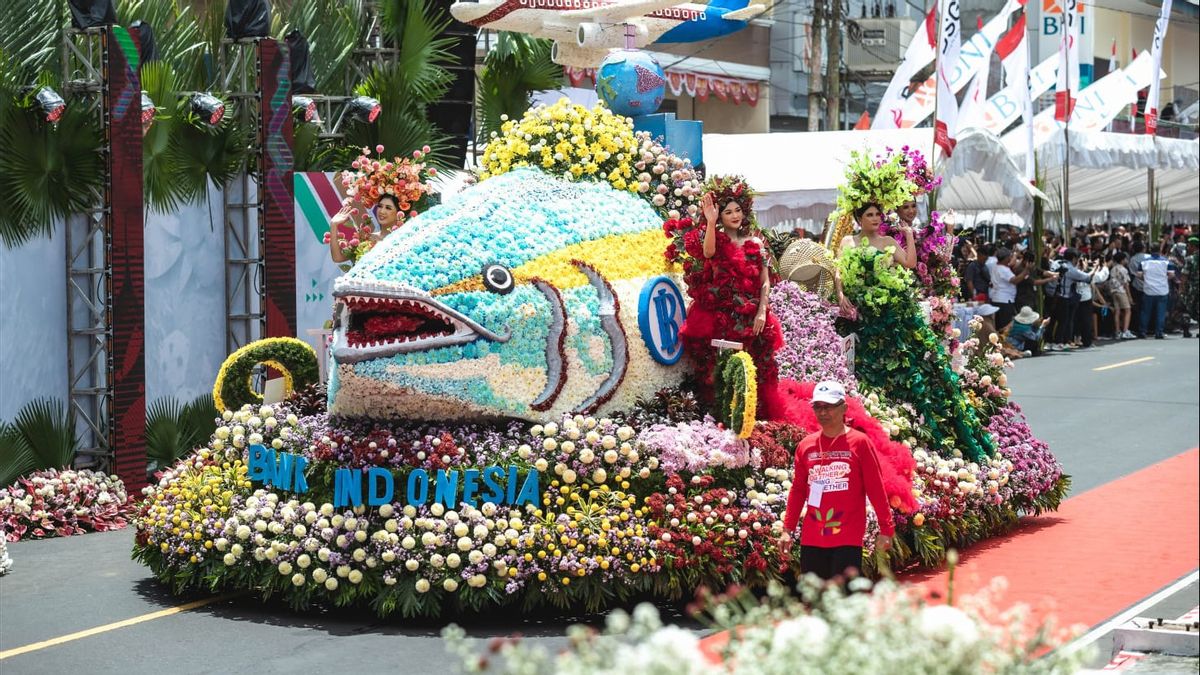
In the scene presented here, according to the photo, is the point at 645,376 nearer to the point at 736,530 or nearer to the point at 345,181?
the point at 736,530

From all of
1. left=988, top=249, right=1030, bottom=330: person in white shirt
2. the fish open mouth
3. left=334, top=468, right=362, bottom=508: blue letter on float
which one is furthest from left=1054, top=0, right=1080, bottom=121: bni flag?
left=334, top=468, right=362, bottom=508: blue letter on float

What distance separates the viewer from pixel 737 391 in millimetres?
9336

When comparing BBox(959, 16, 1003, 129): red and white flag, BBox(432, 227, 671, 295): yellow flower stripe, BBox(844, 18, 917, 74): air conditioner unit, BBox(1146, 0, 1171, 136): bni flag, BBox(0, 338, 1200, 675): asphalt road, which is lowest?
BBox(0, 338, 1200, 675): asphalt road

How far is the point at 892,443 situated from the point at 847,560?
2086 millimetres

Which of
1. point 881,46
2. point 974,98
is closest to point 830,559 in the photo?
point 974,98

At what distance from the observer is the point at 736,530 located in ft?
30.2

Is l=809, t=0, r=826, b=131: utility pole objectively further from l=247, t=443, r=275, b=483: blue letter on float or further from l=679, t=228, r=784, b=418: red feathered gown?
l=247, t=443, r=275, b=483: blue letter on float

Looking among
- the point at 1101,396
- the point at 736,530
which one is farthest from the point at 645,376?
the point at 1101,396

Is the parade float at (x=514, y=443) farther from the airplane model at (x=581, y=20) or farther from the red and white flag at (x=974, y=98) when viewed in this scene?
the red and white flag at (x=974, y=98)

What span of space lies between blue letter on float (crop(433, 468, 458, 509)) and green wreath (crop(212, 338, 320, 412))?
2.26 metres

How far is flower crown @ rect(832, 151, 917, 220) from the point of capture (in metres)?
11.4

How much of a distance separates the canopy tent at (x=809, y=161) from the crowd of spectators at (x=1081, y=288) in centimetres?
116

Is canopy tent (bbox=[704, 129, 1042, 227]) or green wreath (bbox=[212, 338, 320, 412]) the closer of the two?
green wreath (bbox=[212, 338, 320, 412])

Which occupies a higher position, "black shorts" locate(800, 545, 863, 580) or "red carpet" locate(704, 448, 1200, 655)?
"black shorts" locate(800, 545, 863, 580)
